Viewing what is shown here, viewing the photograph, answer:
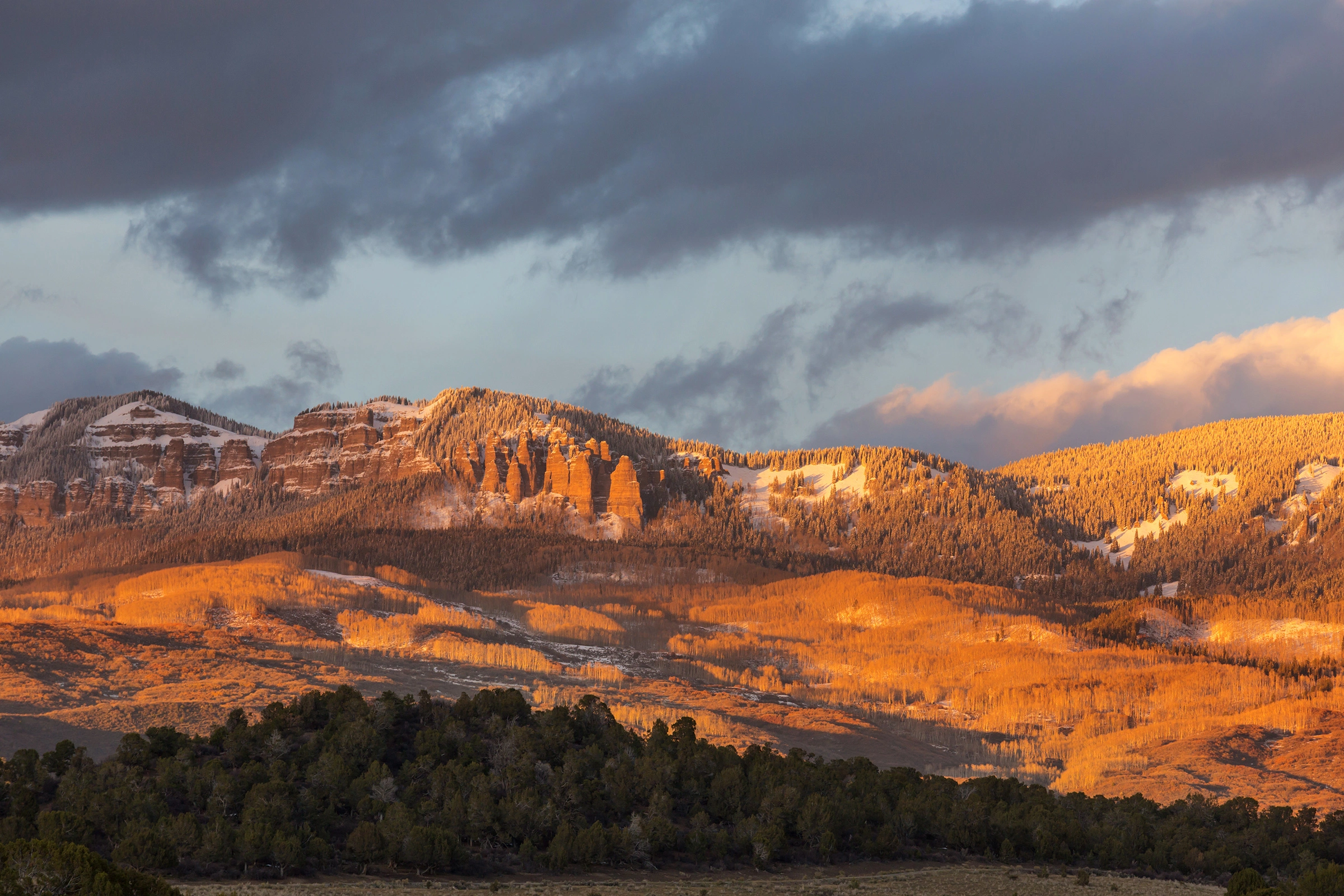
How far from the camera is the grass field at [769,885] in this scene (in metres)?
80.1

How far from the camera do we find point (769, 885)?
89000 millimetres

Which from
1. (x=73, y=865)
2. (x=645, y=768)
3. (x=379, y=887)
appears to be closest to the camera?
(x=73, y=865)

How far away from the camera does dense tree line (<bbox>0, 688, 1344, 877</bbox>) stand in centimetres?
9150

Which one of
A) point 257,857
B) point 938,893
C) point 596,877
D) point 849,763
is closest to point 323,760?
point 257,857

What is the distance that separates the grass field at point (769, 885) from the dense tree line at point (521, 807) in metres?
3.67

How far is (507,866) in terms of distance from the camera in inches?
3743

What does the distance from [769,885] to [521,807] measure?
2132cm

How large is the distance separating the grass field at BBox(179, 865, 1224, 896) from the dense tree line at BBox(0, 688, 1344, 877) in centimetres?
367

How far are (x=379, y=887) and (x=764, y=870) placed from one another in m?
33.4

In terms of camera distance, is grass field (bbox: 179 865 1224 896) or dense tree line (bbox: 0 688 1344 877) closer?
grass field (bbox: 179 865 1224 896)

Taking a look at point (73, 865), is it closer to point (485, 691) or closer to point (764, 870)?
point (764, 870)

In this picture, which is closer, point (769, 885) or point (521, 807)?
point (769, 885)

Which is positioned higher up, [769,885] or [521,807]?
[521,807]

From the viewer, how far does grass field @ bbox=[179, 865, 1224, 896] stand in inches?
3152
